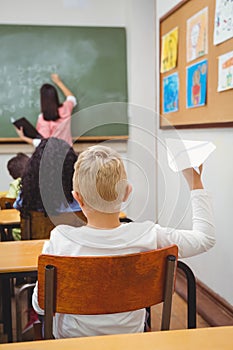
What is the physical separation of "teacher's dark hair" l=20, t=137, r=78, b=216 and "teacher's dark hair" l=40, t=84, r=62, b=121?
227 centimetres

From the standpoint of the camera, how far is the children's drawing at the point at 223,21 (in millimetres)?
2365

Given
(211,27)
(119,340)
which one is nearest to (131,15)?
(211,27)

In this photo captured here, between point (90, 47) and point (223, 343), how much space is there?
400cm

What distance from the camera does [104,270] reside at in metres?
1.17

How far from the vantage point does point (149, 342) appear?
95 centimetres

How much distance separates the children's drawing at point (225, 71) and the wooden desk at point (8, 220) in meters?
1.20

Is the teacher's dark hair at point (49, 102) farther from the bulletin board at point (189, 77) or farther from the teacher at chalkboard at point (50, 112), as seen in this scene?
the bulletin board at point (189, 77)

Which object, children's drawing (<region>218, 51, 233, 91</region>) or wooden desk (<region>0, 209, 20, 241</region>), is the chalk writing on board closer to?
wooden desk (<region>0, 209, 20, 241</region>)

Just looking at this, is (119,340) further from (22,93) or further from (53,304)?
(22,93)

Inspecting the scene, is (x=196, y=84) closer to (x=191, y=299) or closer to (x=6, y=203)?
(x=6, y=203)

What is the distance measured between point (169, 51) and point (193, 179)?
Answer: 2.03 meters

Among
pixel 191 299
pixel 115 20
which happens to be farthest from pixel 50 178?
pixel 115 20

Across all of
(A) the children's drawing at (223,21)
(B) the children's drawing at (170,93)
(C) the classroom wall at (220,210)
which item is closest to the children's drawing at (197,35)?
(A) the children's drawing at (223,21)

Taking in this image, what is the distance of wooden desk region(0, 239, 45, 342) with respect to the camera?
1558mm
